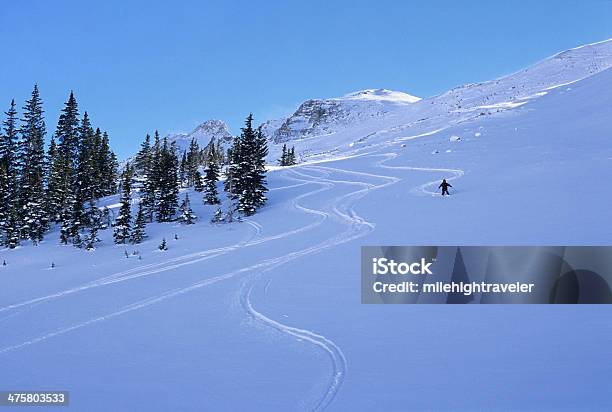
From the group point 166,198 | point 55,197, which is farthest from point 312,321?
point 55,197

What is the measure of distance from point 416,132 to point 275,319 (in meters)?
63.6

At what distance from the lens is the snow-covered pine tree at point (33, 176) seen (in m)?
35.0

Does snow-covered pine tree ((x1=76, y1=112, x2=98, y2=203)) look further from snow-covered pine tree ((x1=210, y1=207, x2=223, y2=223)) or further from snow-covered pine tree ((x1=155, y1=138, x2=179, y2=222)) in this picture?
snow-covered pine tree ((x1=210, y1=207, x2=223, y2=223))

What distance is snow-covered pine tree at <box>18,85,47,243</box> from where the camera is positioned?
115ft

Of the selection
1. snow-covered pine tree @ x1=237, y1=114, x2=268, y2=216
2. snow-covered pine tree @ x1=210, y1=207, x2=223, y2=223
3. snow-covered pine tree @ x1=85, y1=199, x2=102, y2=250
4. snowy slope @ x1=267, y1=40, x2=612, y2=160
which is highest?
snowy slope @ x1=267, y1=40, x2=612, y2=160

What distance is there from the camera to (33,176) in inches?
1710

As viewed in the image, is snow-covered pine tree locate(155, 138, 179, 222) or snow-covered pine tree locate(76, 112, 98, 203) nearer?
snow-covered pine tree locate(155, 138, 179, 222)

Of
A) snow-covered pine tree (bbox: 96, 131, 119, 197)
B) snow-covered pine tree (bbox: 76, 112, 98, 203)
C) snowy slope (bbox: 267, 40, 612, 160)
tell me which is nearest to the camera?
snow-covered pine tree (bbox: 76, 112, 98, 203)

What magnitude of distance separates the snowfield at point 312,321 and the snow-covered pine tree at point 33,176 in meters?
7.29

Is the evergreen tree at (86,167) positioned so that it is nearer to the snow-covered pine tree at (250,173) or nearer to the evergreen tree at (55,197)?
the evergreen tree at (55,197)

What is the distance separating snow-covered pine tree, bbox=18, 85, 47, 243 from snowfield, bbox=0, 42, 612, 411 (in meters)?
7.29

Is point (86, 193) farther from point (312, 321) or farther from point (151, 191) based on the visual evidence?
point (312, 321)

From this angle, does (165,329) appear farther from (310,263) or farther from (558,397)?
(558,397)

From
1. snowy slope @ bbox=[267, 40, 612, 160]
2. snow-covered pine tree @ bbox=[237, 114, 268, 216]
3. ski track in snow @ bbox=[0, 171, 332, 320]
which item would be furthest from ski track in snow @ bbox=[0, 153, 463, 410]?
snowy slope @ bbox=[267, 40, 612, 160]
